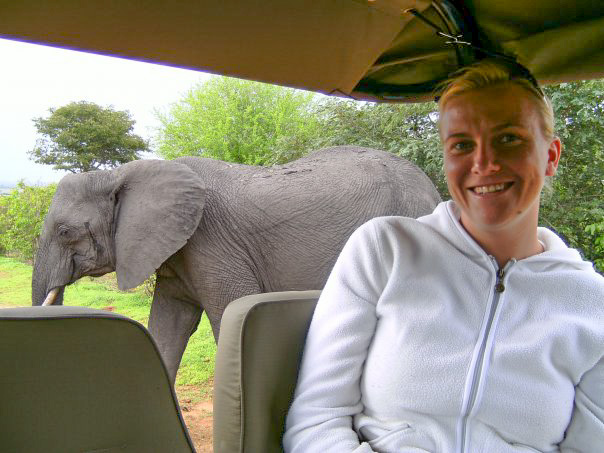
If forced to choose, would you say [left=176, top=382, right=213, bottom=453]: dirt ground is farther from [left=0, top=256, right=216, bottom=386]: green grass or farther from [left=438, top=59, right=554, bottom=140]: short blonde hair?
[left=438, top=59, right=554, bottom=140]: short blonde hair

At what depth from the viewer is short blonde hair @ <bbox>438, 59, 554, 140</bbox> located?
42.4 inches

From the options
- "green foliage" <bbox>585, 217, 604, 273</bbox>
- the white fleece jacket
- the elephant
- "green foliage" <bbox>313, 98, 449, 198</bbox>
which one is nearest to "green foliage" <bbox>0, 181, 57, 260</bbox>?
the elephant

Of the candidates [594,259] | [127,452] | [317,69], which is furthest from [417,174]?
[127,452]

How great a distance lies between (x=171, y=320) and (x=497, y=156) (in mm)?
2880

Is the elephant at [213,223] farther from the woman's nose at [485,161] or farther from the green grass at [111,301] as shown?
the woman's nose at [485,161]

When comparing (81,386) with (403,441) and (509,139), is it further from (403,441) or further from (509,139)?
(509,139)

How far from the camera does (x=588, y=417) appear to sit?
3.18 ft

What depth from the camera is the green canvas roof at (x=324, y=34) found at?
3.23ft

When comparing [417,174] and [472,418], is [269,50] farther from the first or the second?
[417,174]

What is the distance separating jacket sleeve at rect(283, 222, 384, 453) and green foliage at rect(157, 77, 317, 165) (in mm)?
4889

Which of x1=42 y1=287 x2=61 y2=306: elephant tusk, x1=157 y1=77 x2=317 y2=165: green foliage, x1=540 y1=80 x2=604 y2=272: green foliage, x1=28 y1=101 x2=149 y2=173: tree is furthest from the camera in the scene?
x1=28 y1=101 x2=149 y2=173: tree

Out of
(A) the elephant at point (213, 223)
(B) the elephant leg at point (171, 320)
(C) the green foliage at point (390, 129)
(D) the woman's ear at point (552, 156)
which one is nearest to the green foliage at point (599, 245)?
(C) the green foliage at point (390, 129)

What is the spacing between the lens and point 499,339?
1.01 metres

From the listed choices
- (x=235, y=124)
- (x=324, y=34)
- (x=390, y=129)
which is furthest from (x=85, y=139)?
(x=324, y=34)
